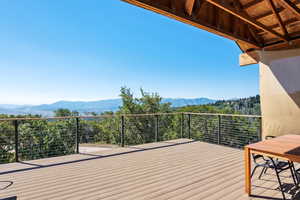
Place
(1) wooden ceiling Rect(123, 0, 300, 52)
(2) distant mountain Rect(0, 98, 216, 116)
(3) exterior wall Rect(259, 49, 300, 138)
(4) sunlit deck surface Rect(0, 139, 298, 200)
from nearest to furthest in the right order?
1. (4) sunlit deck surface Rect(0, 139, 298, 200)
2. (1) wooden ceiling Rect(123, 0, 300, 52)
3. (3) exterior wall Rect(259, 49, 300, 138)
4. (2) distant mountain Rect(0, 98, 216, 116)

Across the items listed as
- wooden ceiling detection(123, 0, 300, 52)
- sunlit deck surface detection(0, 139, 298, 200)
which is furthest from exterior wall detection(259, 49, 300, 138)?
sunlit deck surface detection(0, 139, 298, 200)

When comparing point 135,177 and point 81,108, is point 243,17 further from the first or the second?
point 81,108

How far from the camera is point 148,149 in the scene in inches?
193

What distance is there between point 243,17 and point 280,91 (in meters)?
2.24

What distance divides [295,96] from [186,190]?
317cm

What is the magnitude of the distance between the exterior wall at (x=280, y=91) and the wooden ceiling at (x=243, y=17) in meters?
0.24

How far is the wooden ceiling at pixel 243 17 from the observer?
2609 millimetres

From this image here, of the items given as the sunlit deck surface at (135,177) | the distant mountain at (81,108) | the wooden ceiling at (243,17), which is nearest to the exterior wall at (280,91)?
the wooden ceiling at (243,17)

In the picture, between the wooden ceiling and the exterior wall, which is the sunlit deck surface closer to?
the exterior wall

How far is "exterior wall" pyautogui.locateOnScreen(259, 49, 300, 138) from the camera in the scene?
3.85 metres

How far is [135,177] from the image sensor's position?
292cm

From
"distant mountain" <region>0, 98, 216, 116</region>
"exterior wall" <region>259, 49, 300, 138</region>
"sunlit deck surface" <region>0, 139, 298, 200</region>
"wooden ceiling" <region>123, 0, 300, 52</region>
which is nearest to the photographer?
"sunlit deck surface" <region>0, 139, 298, 200</region>

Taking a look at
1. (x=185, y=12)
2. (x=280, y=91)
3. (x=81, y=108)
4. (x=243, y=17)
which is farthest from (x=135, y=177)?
(x=81, y=108)

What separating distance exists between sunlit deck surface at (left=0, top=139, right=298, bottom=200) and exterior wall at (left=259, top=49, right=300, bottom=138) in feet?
3.62
